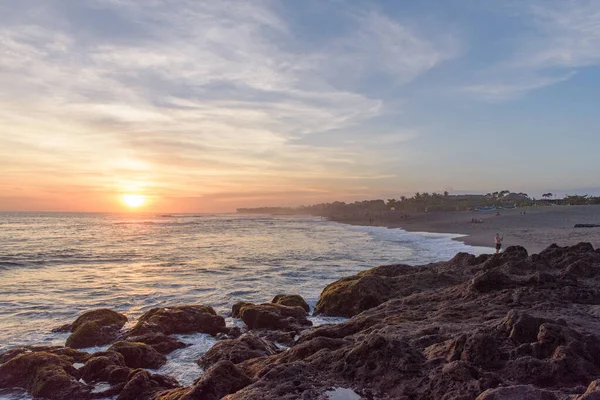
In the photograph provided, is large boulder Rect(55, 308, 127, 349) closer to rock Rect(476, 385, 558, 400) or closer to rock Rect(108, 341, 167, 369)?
rock Rect(108, 341, 167, 369)

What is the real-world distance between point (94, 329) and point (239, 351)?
5077 millimetres

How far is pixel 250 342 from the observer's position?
884 centimetres

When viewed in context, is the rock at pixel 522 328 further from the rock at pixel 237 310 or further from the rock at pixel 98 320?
the rock at pixel 98 320

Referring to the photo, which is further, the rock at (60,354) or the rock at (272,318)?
the rock at (272,318)

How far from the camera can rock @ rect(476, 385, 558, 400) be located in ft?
13.7

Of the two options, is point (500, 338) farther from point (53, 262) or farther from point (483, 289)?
point (53, 262)

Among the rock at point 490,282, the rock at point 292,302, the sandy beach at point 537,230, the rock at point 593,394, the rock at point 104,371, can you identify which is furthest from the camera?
the sandy beach at point 537,230

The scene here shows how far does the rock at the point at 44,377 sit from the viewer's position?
7.30 meters

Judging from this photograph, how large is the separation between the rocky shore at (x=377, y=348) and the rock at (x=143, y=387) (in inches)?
0.6

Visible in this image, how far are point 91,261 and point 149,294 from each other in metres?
14.3

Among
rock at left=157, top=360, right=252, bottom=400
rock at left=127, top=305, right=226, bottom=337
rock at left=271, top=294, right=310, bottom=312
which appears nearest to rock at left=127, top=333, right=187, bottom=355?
rock at left=127, top=305, right=226, bottom=337

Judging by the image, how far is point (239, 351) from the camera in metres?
8.22

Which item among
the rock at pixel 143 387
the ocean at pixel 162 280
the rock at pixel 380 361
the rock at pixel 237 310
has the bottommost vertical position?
the ocean at pixel 162 280

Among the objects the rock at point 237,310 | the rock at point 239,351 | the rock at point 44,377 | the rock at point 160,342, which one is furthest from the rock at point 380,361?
the rock at point 237,310
